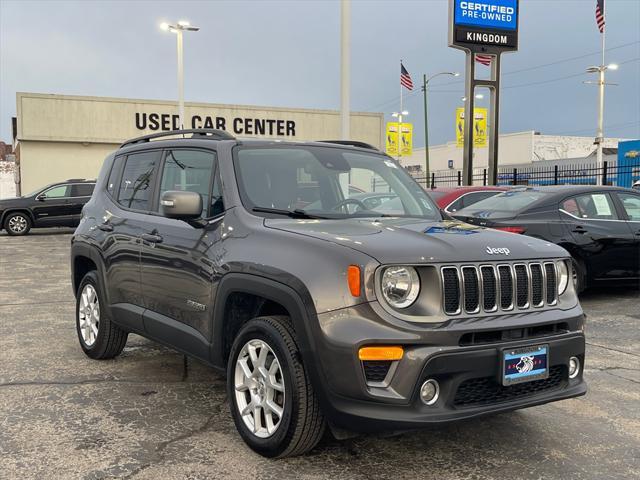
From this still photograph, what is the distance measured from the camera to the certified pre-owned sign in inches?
627

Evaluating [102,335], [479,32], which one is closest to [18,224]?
[479,32]

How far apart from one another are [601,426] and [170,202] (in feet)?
10.1

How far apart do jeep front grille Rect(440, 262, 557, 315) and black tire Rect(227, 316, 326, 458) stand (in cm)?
80

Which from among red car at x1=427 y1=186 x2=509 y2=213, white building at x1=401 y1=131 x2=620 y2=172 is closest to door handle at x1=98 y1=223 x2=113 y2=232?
red car at x1=427 y1=186 x2=509 y2=213

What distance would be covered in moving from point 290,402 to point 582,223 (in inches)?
236

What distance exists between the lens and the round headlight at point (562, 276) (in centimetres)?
360

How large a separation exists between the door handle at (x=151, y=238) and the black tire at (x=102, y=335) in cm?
93

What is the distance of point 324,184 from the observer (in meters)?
4.28

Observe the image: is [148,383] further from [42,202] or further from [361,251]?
[42,202]

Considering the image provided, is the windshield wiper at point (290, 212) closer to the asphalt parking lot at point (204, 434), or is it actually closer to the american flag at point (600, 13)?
the asphalt parking lot at point (204, 434)

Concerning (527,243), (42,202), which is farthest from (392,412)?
(42,202)

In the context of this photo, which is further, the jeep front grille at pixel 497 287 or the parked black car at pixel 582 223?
the parked black car at pixel 582 223

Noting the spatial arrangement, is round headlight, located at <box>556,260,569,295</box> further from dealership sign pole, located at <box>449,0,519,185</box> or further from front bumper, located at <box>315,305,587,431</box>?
dealership sign pole, located at <box>449,0,519,185</box>

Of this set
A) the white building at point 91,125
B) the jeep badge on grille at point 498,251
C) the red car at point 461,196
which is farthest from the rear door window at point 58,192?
the jeep badge on grille at point 498,251
